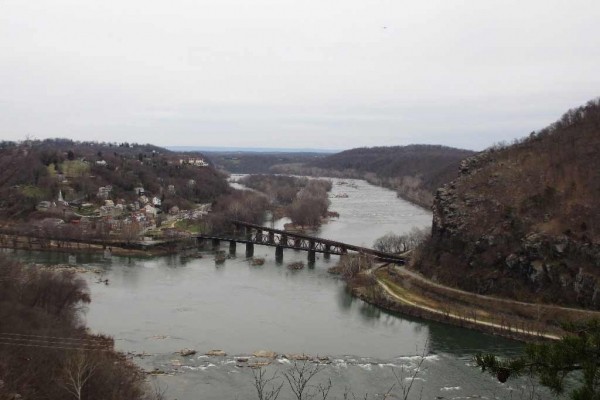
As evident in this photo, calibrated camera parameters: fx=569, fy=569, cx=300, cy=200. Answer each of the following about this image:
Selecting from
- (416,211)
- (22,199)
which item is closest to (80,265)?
(22,199)

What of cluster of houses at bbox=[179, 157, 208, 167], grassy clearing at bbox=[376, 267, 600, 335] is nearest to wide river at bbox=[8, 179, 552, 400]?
grassy clearing at bbox=[376, 267, 600, 335]

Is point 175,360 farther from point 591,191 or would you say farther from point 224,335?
point 591,191

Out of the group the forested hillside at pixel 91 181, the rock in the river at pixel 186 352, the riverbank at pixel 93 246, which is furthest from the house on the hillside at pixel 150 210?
the rock in the river at pixel 186 352

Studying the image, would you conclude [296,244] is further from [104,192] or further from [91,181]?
[91,181]

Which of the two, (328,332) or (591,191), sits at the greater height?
(591,191)

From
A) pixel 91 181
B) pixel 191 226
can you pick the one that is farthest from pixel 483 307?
pixel 91 181

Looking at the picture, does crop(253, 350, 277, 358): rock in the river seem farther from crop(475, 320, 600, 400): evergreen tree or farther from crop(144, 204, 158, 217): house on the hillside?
crop(144, 204, 158, 217): house on the hillside
